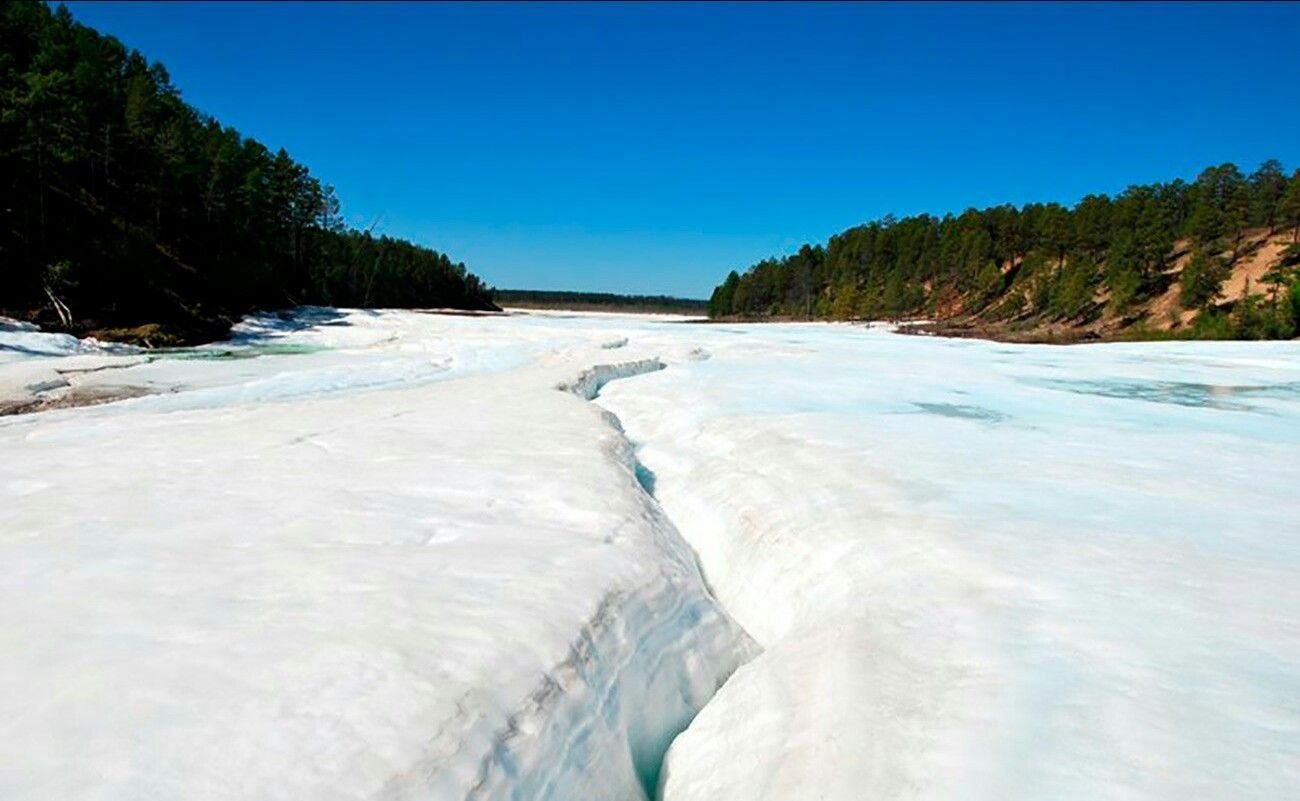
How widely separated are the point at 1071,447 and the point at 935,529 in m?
3.89

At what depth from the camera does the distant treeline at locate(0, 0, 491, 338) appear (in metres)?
29.1

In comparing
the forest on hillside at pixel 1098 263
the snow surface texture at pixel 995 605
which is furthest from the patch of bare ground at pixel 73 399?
the forest on hillside at pixel 1098 263

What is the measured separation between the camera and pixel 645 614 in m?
4.12

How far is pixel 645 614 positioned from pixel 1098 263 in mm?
80677

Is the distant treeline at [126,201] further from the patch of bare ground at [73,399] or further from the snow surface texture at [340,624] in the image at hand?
the snow surface texture at [340,624]

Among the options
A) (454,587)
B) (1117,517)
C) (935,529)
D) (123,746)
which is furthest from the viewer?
(1117,517)

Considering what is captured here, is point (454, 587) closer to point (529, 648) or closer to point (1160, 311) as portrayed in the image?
point (529, 648)

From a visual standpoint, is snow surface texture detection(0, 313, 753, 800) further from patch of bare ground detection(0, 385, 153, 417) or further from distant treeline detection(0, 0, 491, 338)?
distant treeline detection(0, 0, 491, 338)

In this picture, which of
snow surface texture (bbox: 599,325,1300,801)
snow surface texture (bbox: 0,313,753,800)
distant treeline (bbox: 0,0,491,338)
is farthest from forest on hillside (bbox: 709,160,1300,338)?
distant treeline (bbox: 0,0,491,338)

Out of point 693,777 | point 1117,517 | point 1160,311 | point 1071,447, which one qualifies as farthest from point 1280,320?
point 693,777

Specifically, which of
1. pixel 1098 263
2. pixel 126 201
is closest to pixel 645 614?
pixel 126 201

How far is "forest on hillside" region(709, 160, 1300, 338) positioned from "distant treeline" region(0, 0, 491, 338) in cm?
5607

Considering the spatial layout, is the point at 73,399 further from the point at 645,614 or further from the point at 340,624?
the point at 645,614

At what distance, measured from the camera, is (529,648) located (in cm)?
338
